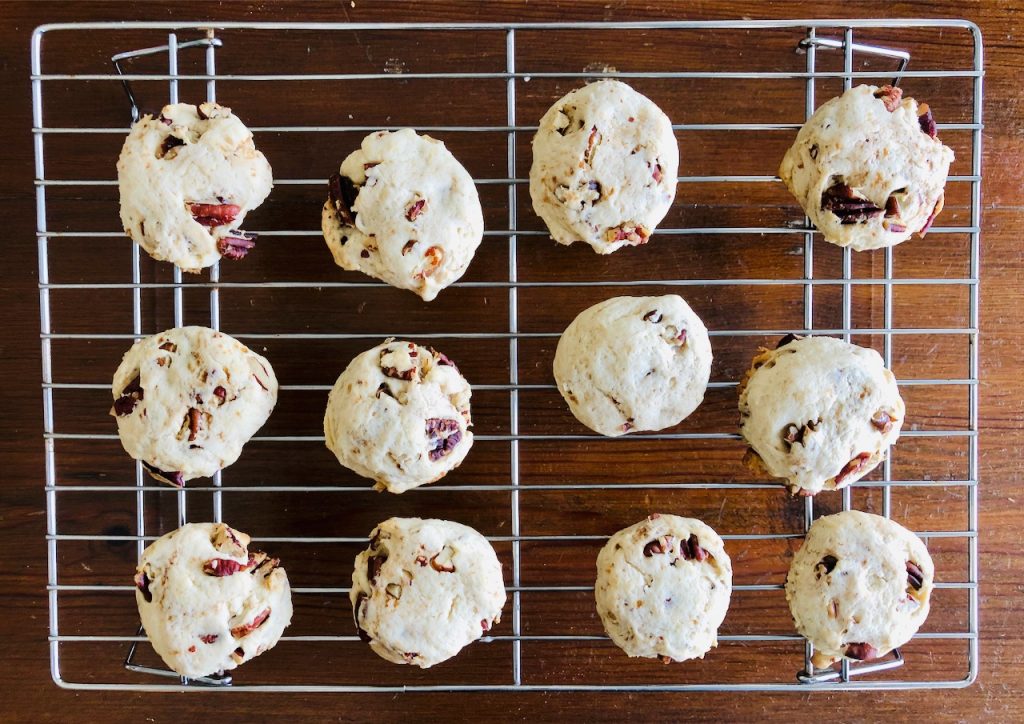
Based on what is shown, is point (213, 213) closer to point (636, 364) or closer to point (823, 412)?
point (636, 364)

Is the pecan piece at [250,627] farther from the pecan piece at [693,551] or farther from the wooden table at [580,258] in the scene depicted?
the pecan piece at [693,551]

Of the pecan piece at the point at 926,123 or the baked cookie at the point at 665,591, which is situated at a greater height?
the pecan piece at the point at 926,123

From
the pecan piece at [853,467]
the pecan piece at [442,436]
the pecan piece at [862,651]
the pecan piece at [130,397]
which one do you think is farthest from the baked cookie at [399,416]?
the pecan piece at [862,651]

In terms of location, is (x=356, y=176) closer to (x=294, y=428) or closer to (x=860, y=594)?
(x=294, y=428)

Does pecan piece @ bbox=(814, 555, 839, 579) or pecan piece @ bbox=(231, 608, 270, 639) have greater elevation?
pecan piece @ bbox=(814, 555, 839, 579)

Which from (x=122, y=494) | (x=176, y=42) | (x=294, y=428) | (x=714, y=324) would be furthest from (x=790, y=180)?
(x=122, y=494)

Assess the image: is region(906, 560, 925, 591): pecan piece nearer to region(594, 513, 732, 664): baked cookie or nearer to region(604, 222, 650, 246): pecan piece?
region(594, 513, 732, 664): baked cookie

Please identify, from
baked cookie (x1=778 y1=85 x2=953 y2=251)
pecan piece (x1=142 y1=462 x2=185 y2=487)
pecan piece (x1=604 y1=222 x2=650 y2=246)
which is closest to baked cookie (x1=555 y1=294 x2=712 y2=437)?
pecan piece (x1=604 y1=222 x2=650 y2=246)
